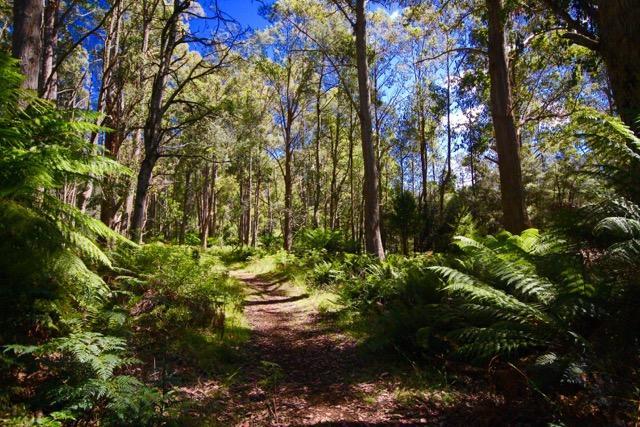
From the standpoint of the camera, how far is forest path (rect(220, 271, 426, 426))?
307 cm

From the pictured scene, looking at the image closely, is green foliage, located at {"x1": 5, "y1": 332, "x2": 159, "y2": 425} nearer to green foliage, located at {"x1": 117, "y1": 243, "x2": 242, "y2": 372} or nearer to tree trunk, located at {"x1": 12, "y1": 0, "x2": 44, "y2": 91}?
green foliage, located at {"x1": 117, "y1": 243, "x2": 242, "y2": 372}

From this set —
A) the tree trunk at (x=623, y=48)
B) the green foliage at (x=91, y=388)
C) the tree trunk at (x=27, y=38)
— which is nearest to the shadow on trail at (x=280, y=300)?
the tree trunk at (x=27, y=38)

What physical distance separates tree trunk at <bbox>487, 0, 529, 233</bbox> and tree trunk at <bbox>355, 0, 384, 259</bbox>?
310 cm

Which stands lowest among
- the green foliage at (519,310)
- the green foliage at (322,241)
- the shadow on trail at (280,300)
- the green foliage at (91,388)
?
the shadow on trail at (280,300)

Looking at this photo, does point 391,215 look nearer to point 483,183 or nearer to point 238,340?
point 483,183

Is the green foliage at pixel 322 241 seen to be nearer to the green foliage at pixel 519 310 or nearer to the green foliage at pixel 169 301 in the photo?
the green foliage at pixel 169 301

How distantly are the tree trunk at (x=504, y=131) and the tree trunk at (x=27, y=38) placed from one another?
7.10 meters

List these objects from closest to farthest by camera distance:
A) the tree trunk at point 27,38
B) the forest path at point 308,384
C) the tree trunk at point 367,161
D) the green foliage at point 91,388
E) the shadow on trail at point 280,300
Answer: the green foliage at point 91,388, the forest path at point 308,384, the tree trunk at point 27,38, the shadow on trail at point 280,300, the tree trunk at point 367,161

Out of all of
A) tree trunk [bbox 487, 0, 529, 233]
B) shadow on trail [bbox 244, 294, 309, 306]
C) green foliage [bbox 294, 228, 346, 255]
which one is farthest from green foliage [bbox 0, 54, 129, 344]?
green foliage [bbox 294, 228, 346, 255]

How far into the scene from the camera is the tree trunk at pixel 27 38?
404cm

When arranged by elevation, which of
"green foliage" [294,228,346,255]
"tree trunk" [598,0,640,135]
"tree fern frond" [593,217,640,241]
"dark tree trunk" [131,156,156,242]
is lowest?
"tree fern frond" [593,217,640,241]

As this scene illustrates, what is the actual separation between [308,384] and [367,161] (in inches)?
265

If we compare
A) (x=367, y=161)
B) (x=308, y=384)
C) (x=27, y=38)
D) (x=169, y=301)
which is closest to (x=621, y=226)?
(x=308, y=384)

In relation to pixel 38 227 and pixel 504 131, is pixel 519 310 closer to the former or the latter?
pixel 38 227
